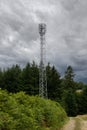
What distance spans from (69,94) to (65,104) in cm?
295

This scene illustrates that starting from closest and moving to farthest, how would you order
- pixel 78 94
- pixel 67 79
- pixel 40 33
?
pixel 40 33, pixel 78 94, pixel 67 79

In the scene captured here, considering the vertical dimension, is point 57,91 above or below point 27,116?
above

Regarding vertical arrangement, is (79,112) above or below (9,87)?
below

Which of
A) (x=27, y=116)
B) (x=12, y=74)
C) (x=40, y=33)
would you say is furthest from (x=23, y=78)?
(x=27, y=116)

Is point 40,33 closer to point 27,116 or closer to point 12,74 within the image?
point 12,74

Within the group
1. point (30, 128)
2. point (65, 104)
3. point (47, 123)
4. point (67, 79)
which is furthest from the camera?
point (67, 79)

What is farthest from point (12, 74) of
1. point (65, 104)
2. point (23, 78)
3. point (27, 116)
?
point (27, 116)

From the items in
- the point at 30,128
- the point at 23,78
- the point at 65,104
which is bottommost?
the point at 30,128

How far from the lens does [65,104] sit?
7512 centimetres

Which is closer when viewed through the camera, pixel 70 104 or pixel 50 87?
pixel 70 104

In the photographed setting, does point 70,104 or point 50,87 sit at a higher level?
point 50,87

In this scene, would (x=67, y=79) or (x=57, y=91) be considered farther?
(x=67, y=79)

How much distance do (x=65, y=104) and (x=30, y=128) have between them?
60.2 meters

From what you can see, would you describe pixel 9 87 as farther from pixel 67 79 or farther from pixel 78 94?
pixel 67 79
